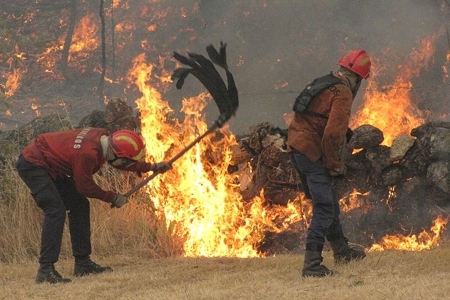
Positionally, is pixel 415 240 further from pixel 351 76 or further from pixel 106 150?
pixel 106 150

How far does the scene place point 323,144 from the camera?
22.8ft

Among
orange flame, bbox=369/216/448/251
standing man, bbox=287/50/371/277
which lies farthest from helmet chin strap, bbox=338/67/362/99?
orange flame, bbox=369/216/448/251

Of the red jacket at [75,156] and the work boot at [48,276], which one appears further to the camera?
the work boot at [48,276]

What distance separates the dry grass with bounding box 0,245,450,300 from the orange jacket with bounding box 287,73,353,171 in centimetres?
104

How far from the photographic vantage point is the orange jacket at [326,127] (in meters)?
6.88

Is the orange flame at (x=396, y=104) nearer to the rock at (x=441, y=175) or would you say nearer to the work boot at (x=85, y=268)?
the rock at (x=441, y=175)

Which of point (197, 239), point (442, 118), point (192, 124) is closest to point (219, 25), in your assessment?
point (442, 118)

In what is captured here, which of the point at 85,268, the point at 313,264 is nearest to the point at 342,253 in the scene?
the point at 313,264

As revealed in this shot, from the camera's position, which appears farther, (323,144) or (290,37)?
(290,37)

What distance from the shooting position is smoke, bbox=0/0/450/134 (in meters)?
13.8

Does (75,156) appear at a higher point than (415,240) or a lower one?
higher

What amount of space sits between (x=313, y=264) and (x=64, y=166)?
8.02 feet

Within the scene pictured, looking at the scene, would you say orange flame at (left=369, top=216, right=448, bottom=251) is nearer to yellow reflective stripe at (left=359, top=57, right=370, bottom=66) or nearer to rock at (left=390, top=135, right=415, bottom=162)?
rock at (left=390, top=135, right=415, bottom=162)

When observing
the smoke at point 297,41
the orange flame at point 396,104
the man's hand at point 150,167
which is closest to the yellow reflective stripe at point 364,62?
the man's hand at point 150,167
